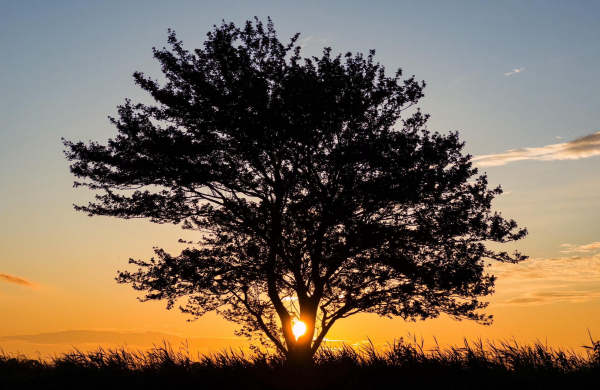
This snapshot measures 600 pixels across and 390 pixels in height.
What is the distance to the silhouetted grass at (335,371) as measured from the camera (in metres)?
12.5

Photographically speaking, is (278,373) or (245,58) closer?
(278,373)

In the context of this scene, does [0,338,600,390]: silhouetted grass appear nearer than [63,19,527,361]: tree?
Yes

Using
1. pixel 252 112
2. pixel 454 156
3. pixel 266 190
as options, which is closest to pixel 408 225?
pixel 454 156

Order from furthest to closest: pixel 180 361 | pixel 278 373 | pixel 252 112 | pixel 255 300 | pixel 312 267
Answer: pixel 255 300, pixel 312 267, pixel 252 112, pixel 180 361, pixel 278 373

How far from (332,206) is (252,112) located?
489 centimetres

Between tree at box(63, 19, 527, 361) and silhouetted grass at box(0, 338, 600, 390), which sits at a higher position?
tree at box(63, 19, 527, 361)

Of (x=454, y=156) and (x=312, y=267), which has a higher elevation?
(x=454, y=156)

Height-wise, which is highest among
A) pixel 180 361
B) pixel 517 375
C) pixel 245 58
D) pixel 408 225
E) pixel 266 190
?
pixel 245 58

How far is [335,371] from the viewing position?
14539 mm

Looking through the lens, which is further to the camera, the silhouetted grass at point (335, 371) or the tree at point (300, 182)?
the tree at point (300, 182)

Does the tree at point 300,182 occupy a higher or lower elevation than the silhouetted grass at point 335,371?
higher

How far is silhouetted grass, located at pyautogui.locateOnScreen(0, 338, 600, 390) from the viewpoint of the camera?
12.5 metres

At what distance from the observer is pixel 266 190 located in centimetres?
2178

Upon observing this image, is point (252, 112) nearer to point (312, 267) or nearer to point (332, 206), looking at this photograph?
point (332, 206)
